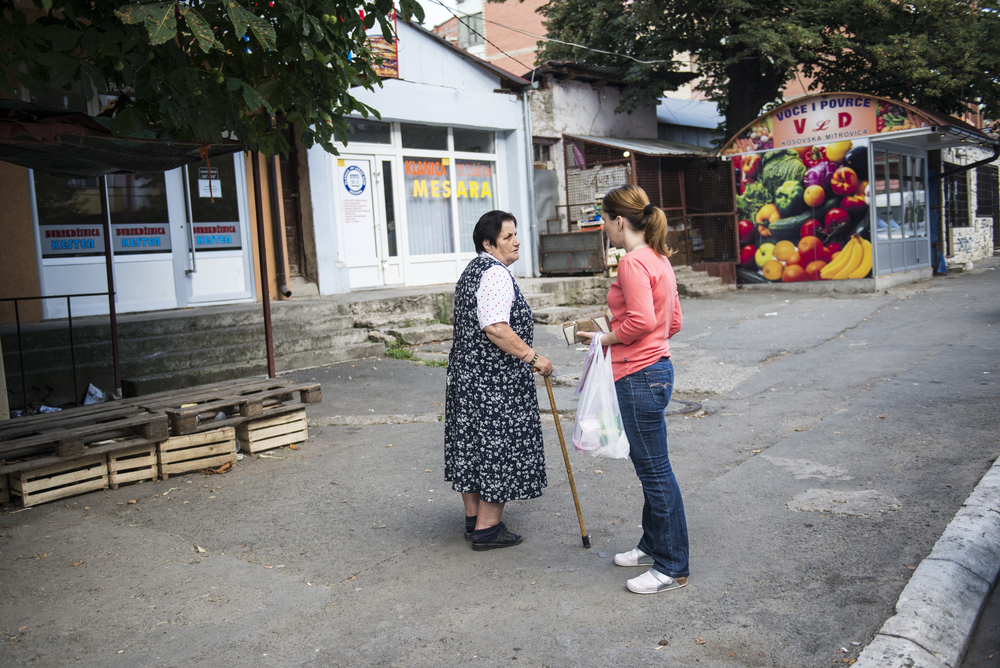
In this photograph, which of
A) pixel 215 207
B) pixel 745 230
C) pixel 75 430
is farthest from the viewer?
pixel 745 230

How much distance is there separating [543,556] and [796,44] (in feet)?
49.2

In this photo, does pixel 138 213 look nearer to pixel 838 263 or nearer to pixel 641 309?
pixel 641 309

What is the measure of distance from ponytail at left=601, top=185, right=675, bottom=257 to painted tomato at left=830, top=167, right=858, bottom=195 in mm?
13707

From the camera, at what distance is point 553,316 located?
513 inches

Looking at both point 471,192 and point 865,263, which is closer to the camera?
point 865,263

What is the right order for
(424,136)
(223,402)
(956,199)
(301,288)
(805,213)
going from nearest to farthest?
(223,402), (301,288), (424,136), (805,213), (956,199)

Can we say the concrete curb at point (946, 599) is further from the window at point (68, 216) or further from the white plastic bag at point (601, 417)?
the window at point (68, 216)

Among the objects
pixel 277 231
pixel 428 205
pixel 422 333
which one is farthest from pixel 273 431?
pixel 428 205

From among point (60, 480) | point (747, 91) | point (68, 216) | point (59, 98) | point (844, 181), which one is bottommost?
point (60, 480)

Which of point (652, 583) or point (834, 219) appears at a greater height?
point (834, 219)

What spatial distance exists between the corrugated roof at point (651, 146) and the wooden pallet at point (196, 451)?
1288cm

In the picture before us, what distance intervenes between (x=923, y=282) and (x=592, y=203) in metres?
7.73

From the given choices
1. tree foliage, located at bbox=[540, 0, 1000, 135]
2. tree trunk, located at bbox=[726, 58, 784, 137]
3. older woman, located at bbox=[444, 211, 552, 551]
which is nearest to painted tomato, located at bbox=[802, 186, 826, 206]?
tree foliage, located at bbox=[540, 0, 1000, 135]

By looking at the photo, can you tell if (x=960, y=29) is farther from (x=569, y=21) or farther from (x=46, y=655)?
(x=46, y=655)
